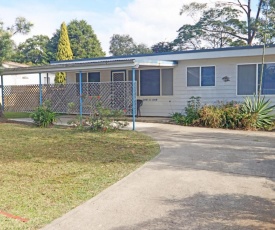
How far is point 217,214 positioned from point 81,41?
1636 inches

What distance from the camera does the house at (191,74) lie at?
11.4m

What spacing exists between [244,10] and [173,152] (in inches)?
1043

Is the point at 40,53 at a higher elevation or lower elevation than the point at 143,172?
higher

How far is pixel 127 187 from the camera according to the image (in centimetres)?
→ 464

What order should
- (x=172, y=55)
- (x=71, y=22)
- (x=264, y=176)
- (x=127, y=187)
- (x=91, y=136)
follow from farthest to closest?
1. (x=71, y=22)
2. (x=172, y=55)
3. (x=91, y=136)
4. (x=264, y=176)
5. (x=127, y=187)

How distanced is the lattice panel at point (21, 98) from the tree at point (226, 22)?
1968 cm

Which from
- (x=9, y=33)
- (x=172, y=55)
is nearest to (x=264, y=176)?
(x=172, y=55)

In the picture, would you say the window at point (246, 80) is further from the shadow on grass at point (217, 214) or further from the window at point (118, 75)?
the shadow on grass at point (217, 214)

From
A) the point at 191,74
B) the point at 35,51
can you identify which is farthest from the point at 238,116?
the point at 35,51

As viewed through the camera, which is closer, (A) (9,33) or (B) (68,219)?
(B) (68,219)

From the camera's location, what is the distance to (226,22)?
30094mm

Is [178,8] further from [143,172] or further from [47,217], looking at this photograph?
[47,217]

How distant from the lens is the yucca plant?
10438mm

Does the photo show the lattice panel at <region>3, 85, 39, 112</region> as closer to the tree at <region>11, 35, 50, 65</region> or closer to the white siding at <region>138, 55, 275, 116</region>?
the white siding at <region>138, 55, 275, 116</region>
